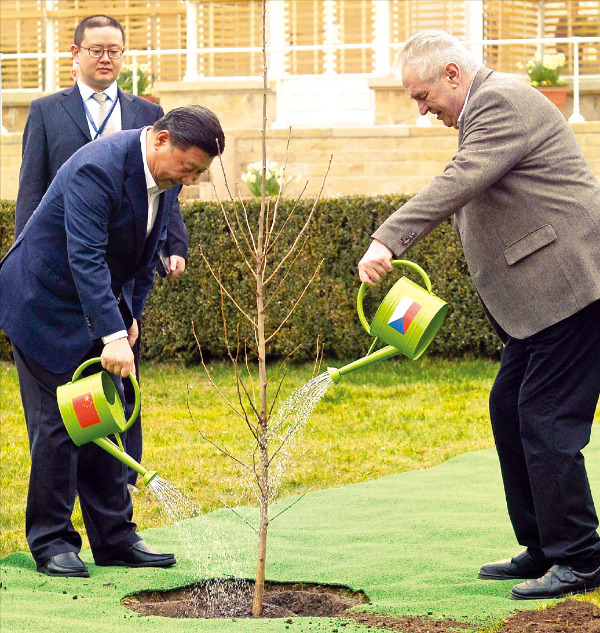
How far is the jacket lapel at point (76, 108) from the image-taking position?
5.38m

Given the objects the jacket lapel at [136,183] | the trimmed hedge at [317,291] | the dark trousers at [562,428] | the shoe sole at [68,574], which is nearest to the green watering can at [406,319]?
the dark trousers at [562,428]

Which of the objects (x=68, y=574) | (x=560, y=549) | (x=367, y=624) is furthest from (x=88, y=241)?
(x=560, y=549)

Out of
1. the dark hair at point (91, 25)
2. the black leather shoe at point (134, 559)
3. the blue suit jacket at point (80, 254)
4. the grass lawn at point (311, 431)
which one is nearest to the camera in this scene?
the blue suit jacket at point (80, 254)

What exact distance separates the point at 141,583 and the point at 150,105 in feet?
7.77

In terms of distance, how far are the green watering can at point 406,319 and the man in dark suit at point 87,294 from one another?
811mm

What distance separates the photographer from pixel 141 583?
439cm

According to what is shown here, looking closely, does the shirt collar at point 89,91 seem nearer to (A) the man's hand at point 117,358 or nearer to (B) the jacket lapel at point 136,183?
(B) the jacket lapel at point 136,183

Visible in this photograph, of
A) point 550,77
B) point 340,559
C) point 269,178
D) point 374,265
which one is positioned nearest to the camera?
point 374,265

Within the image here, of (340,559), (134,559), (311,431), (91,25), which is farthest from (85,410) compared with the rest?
(311,431)

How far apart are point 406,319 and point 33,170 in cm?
218

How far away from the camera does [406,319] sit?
402cm

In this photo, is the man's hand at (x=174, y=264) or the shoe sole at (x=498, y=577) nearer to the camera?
the shoe sole at (x=498, y=577)

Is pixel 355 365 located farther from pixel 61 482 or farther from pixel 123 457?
pixel 61 482

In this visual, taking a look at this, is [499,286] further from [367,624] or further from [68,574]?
[68,574]
